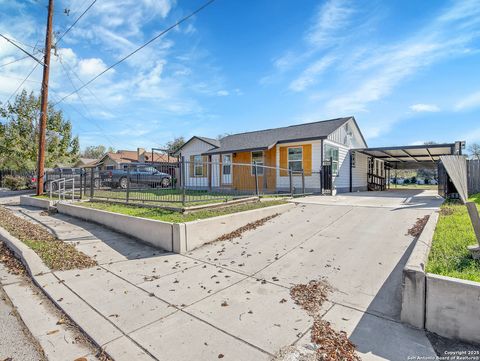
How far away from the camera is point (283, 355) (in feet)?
7.41

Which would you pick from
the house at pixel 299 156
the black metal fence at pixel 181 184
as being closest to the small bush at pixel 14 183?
the black metal fence at pixel 181 184

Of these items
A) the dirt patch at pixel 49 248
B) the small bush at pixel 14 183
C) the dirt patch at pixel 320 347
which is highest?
the small bush at pixel 14 183

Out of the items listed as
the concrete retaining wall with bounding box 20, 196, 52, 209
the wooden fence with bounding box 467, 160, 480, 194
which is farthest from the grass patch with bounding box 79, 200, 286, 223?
the wooden fence with bounding box 467, 160, 480, 194

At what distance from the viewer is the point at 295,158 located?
546 inches

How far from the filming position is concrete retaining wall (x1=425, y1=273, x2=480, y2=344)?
2.34 meters

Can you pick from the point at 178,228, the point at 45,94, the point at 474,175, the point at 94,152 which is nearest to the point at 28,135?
the point at 45,94

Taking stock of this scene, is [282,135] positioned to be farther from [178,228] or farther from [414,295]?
[414,295]

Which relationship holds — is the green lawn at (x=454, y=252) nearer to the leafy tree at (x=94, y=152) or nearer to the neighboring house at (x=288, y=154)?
the neighboring house at (x=288, y=154)

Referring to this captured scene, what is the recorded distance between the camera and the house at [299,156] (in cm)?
1273

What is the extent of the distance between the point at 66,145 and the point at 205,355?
26615 mm

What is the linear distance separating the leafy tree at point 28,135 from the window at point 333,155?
22.3 meters

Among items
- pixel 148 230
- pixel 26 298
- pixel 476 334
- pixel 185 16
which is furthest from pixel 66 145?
pixel 476 334

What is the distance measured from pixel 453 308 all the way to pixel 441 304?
0.30ft

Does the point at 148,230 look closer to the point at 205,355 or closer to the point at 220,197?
the point at 220,197
